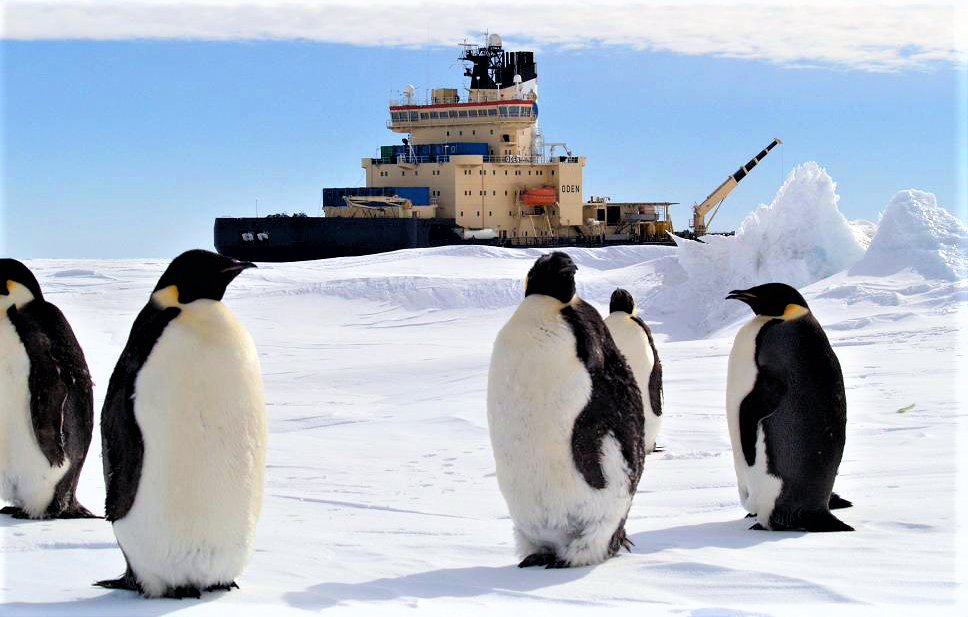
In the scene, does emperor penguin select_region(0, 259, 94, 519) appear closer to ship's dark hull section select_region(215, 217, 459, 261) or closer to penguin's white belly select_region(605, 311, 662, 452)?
penguin's white belly select_region(605, 311, 662, 452)

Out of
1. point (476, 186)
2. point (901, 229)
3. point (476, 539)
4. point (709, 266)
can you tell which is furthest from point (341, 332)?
point (476, 186)

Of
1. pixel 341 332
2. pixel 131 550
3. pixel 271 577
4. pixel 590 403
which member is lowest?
pixel 341 332

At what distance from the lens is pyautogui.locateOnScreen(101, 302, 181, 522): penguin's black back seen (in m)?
3.41

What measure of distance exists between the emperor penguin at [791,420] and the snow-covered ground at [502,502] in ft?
0.62

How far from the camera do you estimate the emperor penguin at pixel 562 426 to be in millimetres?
3961

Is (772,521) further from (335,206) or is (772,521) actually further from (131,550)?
(335,206)

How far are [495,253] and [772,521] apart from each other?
21517 millimetres

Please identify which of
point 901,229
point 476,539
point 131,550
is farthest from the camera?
point 901,229

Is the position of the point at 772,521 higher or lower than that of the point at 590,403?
lower

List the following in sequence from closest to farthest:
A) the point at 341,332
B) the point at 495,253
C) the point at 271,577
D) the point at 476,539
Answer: the point at 271,577 → the point at 476,539 → the point at 341,332 → the point at 495,253

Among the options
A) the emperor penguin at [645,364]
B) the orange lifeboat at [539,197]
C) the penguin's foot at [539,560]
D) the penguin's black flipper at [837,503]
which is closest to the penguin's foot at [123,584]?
the penguin's foot at [539,560]

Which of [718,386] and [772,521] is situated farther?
[718,386]

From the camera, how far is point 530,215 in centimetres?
3322

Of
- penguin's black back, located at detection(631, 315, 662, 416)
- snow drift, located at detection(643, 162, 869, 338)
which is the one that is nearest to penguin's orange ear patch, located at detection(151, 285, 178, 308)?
penguin's black back, located at detection(631, 315, 662, 416)
